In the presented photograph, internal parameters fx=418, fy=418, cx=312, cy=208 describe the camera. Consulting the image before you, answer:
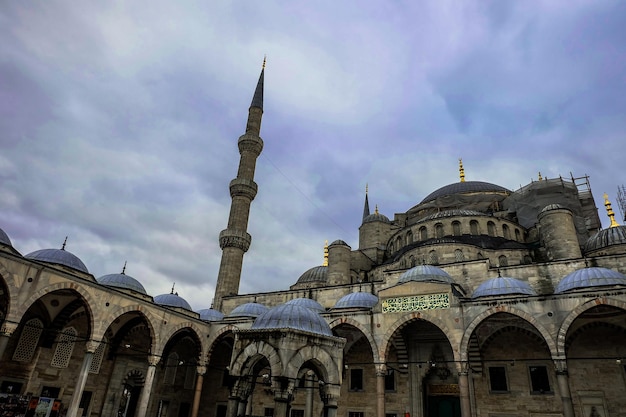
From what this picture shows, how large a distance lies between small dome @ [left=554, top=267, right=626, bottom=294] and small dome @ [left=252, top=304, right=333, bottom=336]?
29.3ft

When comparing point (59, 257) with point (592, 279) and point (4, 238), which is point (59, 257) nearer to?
point (4, 238)

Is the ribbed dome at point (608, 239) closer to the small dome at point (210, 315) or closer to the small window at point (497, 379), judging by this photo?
the small window at point (497, 379)

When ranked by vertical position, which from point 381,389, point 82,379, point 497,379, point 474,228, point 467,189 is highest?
point 467,189

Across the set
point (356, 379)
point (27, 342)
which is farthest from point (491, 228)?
point (27, 342)

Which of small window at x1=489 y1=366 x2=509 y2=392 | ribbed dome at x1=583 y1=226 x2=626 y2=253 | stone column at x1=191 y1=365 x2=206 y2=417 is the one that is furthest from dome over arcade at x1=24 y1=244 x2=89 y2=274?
ribbed dome at x1=583 y1=226 x2=626 y2=253

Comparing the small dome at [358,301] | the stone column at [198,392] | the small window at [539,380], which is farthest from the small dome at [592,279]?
the stone column at [198,392]

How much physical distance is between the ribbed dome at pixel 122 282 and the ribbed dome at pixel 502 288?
13711 mm

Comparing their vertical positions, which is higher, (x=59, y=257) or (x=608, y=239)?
(x=608, y=239)

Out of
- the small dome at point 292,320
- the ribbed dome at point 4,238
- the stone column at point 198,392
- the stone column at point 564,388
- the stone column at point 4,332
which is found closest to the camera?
the small dome at point 292,320

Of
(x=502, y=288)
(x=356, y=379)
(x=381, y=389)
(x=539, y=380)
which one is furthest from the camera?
(x=356, y=379)

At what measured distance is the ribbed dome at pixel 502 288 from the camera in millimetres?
12898

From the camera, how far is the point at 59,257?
15336 millimetres

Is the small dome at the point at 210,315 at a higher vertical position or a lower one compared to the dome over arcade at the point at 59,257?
lower

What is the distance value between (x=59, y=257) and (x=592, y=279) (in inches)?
699
